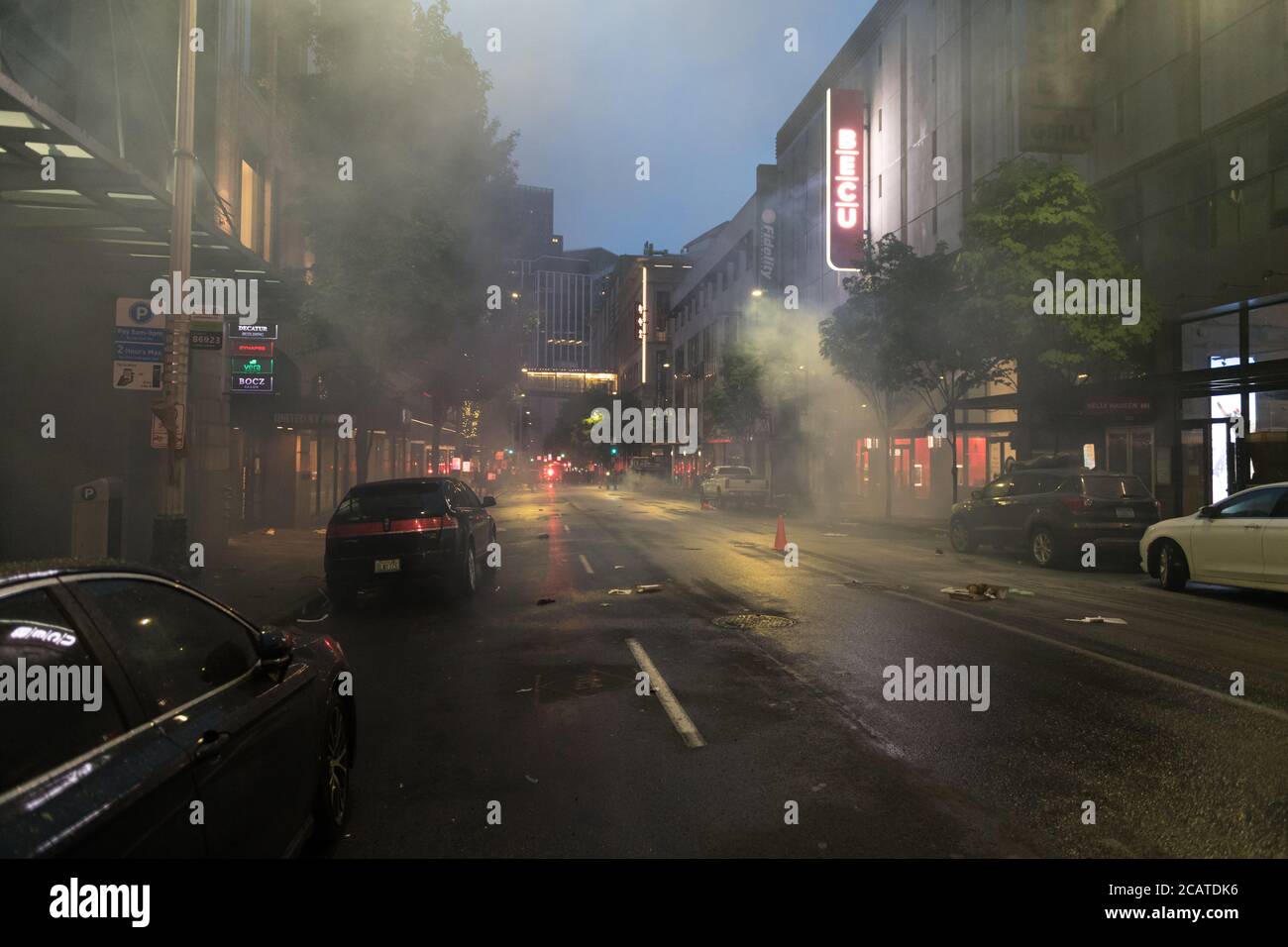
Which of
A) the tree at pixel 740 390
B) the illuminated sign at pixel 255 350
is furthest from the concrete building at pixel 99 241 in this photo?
the tree at pixel 740 390

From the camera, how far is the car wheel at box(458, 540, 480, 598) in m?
11.6

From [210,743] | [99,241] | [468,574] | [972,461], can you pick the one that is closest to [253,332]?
[99,241]

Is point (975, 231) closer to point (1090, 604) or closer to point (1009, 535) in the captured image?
point (1009, 535)

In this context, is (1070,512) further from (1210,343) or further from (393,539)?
(393,539)

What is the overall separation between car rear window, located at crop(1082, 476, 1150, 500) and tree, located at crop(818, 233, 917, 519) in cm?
975

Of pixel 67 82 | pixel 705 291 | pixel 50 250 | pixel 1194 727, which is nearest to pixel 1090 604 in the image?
pixel 1194 727

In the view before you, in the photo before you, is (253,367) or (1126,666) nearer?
(1126,666)

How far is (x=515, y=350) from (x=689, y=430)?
46.8 m

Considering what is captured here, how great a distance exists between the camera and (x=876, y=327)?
81.1 feet

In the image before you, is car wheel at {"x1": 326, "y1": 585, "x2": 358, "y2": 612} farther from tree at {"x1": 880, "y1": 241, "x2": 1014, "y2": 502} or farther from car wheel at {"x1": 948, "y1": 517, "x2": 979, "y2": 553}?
tree at {"x1": 880, "y1": 241, "x2": 1014, "y2": 502}

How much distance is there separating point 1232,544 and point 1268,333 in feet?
34.1

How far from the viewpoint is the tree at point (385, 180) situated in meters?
19.6

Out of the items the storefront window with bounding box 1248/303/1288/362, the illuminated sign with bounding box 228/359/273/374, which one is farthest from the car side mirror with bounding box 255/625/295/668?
the storefront window with bounding box 1248/303/1288/362

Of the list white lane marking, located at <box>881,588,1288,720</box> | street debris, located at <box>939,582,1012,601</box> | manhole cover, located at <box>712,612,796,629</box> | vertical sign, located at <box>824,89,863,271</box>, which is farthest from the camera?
vertical sign, located at <box>824,89,863,271</box>
